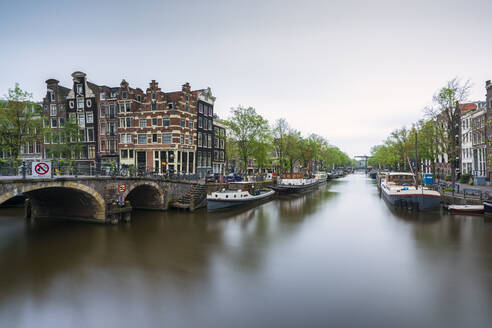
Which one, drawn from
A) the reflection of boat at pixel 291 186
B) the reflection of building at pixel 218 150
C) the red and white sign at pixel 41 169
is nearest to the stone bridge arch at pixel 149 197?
the red and white sign at pixel 41 169

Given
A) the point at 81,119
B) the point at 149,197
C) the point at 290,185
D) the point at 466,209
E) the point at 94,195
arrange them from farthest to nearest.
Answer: the point at 290,185 → the point at 81,119 → the point at 149,197 → the point at 466,209 → the point at 94,195

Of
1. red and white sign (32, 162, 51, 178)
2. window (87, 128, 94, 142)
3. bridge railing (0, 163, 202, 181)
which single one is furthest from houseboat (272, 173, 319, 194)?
red and white sign (32, 162, 51, 178)

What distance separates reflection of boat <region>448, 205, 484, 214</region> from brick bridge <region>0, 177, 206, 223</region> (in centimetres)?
2552

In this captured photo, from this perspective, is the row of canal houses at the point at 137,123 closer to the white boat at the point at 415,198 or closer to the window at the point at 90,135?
the window at the point at 90,135

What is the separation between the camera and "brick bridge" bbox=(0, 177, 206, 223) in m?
19.1

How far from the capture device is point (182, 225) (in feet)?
78.9

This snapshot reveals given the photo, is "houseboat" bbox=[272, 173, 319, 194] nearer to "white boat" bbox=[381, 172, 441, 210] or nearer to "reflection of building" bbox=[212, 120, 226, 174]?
"reflection of building" bbox=[212, 120, 226, 174]

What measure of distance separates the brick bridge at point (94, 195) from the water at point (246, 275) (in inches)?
75.0

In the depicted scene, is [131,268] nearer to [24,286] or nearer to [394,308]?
[24,286]

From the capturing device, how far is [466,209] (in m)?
26.1

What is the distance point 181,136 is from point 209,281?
108ft

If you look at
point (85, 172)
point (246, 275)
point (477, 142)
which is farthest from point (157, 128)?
point (477, 142)

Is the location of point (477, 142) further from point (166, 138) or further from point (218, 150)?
point (166, 138)

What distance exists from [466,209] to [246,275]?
80.0 ft
